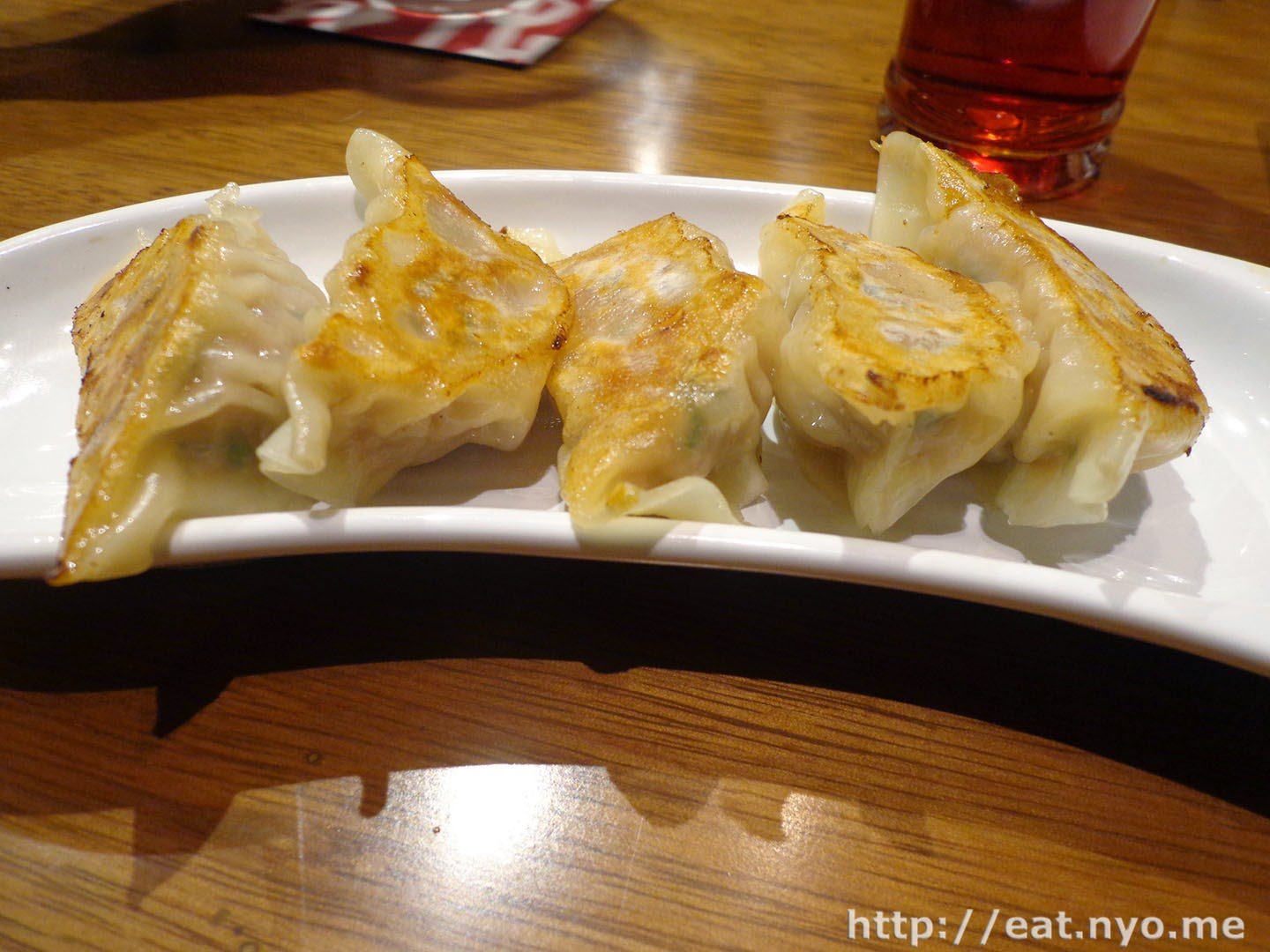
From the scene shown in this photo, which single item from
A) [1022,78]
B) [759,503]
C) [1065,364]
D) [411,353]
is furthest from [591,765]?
[1022,78]

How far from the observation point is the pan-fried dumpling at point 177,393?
1235mm

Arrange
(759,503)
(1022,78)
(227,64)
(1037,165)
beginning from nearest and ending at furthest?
1. (759,503)
2. (1022,78)
3. (1037,165)
4. (227,64)

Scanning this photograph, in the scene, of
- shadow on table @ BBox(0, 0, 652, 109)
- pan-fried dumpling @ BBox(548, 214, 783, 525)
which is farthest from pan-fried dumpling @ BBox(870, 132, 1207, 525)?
shadow on table @ BBox(0, 0, 652, 109)

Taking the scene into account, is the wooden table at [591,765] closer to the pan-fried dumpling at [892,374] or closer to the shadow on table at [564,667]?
the shadow on table at [564,667]

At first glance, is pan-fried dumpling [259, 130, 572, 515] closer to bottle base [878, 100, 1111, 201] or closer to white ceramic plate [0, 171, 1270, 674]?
white ceramic plate [0, 171, 1270, 674]

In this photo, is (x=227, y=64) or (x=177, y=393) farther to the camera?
(x=227, y=64)

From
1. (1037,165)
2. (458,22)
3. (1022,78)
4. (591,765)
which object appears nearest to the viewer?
(591,765)

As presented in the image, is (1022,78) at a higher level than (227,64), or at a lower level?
higher

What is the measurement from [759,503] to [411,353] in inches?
27.5

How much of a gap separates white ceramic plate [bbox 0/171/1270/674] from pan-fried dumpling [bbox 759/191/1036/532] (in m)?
0.11

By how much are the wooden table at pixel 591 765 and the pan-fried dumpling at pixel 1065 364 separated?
0.28 metres

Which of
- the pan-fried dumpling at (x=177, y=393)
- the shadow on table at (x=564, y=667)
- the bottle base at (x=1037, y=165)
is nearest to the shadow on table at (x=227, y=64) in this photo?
the bottle base at (x=1037, y=165)

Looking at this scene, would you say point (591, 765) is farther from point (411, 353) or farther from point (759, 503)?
point (411, 353)

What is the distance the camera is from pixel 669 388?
148 centimetres
